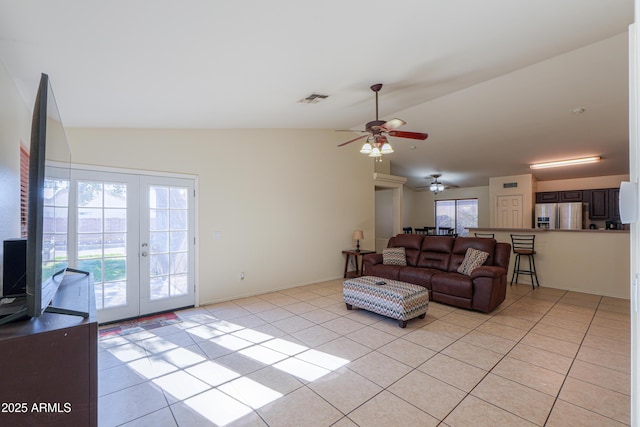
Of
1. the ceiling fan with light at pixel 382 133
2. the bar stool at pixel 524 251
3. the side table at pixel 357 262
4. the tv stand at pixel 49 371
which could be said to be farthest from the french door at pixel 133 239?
the bar stool at pixel 524 251

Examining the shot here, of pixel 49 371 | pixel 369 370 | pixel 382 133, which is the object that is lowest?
pixel 369 370

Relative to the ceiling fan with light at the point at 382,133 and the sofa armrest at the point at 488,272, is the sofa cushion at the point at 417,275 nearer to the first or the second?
the sofa armrest at the point at 488,272

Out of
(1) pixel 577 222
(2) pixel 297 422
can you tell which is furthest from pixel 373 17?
(1) pixel 577 222

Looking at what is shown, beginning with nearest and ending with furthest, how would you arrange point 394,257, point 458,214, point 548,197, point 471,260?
point 471,260, point 394,257, point 548,197, point 458,214

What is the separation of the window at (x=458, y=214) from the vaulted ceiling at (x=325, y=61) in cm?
484

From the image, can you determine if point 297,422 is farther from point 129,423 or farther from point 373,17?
point 373,17

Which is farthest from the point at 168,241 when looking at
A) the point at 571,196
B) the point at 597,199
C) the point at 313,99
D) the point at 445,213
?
the point at 445,213

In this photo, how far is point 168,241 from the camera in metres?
4.19

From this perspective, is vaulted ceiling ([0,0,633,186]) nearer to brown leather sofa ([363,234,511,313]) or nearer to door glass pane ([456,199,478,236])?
brown leather sofa ([363,234,511,313])

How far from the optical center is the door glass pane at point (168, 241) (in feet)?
13.3

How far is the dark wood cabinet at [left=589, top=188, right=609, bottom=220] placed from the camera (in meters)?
6.89

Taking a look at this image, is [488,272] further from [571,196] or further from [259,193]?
[571,196]

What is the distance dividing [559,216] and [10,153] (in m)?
9.82

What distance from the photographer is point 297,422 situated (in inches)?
77.5
